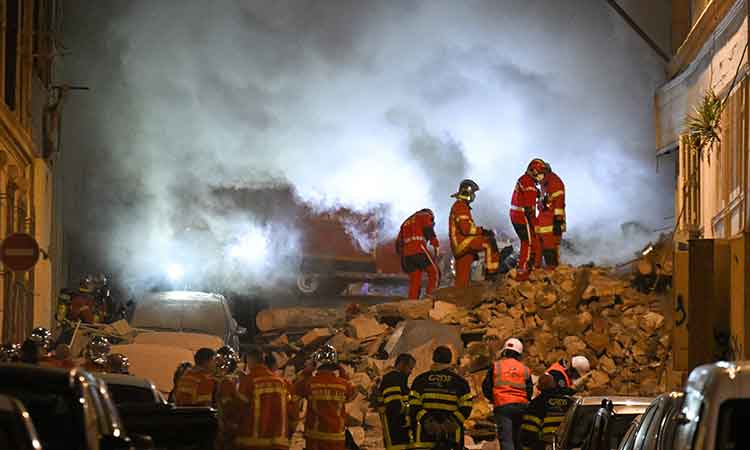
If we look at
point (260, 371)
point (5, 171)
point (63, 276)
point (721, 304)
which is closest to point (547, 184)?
point (721, 304)

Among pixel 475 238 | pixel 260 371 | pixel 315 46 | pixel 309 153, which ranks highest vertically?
pixel 315 46

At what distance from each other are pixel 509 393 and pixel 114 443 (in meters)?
9.83

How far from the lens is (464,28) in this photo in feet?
106

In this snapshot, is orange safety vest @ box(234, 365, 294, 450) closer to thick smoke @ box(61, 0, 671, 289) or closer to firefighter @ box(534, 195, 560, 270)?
firefighter @ box(534, 195, 560, 270)

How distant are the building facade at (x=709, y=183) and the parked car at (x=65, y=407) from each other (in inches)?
450

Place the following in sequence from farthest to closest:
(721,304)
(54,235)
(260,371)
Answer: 1. (54,235)
2. (721,304)
3. (260,371)

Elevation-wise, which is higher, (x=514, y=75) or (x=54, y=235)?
(x=514, y=75)

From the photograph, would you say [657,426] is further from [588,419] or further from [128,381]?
[128,381]

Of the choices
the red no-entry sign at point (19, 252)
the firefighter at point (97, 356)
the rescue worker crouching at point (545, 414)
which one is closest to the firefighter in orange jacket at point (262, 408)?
the firefighter at point (97, 356)

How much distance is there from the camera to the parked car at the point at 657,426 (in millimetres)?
7117

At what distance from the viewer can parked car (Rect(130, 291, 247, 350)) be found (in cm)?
2344

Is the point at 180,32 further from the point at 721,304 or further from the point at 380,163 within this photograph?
the point at 721,304

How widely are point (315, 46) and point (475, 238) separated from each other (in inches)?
393

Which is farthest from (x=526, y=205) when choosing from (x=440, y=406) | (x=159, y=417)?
(x=159, y=417)
